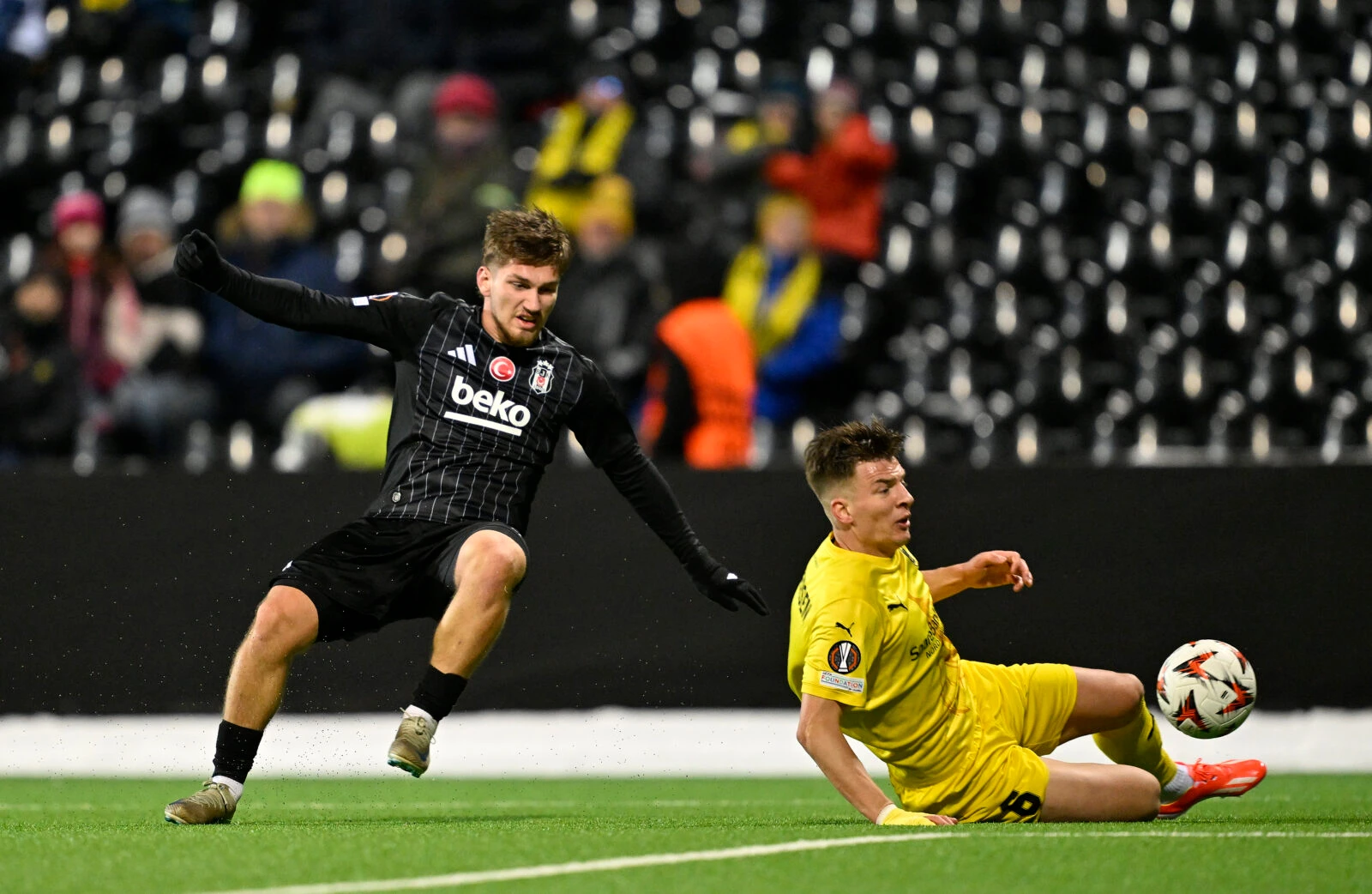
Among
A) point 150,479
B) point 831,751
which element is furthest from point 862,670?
point 150,479

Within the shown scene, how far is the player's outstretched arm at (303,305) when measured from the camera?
505 cm

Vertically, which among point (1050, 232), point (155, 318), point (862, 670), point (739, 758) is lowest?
point (739, 758)

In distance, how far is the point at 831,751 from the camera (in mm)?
4711

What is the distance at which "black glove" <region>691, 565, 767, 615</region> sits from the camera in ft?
18.0

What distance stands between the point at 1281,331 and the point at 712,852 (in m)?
6.71

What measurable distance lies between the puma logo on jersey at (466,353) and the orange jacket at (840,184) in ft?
15.5

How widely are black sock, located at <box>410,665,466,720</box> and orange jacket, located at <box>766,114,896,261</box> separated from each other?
5371 millimetres

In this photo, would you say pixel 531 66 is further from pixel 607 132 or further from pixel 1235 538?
pixel 1235 538

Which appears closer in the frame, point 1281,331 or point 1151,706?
point 1151,706

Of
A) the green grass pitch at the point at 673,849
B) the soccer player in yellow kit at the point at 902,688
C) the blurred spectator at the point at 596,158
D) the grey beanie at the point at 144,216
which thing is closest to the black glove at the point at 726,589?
the soccer player in yellow kit at the point at 902,688

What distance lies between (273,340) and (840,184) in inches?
122

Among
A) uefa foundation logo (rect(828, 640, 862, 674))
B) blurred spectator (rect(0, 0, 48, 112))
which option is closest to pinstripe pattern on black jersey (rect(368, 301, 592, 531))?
uefa foundation logo (rect(828, 640, 862, 674))

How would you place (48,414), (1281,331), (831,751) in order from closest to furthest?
(831,751), (48,414), (1281,331)

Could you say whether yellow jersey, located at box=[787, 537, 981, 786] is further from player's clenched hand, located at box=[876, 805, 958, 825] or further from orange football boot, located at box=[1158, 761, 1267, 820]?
orange football boot, located at box=[1158, 761, 1267, 820]
